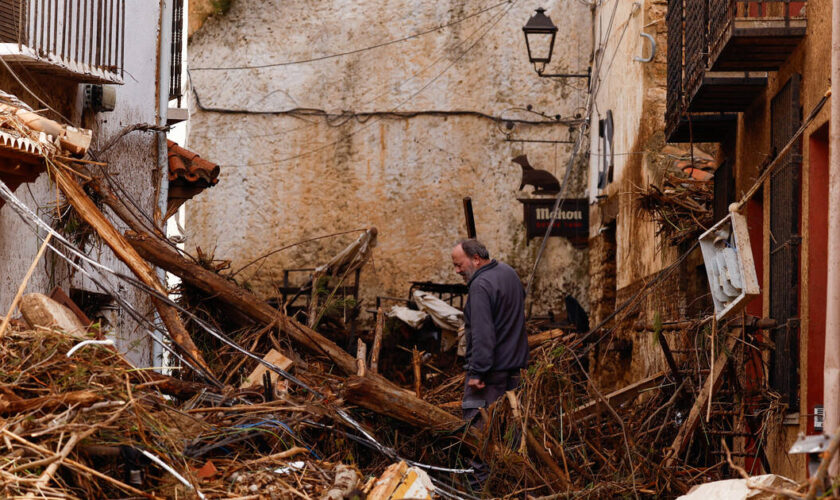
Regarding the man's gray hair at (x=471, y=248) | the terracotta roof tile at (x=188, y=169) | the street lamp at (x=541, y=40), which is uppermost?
the street lamp at (x=541, y=40)

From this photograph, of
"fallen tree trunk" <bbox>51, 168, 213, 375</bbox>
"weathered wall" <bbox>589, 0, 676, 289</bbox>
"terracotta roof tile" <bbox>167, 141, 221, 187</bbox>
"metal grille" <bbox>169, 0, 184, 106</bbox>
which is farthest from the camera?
"metal grille" <bbox>169, 0, 184, 106</bbox>

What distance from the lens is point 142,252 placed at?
384 inches

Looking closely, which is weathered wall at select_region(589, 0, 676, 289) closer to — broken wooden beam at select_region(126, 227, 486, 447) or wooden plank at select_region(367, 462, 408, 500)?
broken wooden beam at select_region(126, 227, 486, 447)

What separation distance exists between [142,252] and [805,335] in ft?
19.0

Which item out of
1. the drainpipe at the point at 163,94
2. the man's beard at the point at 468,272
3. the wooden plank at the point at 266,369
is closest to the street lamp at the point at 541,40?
the drainpipe at the point at 163,94

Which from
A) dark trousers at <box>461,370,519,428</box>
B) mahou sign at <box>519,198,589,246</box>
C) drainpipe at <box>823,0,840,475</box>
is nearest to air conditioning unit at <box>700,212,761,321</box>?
drainpipe at <box>823,0,840,475</box>

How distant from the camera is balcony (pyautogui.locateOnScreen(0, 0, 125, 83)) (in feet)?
27.0

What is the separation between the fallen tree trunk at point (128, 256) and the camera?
843cm

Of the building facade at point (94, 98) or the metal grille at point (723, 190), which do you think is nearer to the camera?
the building facade at point (94, 98)

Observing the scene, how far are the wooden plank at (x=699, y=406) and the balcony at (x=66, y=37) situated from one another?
5615 millimetres

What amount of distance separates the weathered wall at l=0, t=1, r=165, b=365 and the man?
9.05ft

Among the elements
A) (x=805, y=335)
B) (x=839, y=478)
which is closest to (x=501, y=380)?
(x=805, y=335)

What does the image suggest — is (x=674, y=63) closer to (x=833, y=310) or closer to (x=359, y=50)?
(x=833, y=310)

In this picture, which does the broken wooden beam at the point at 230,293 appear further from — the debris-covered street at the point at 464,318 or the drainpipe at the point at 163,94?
the drainpipe at the point at 163,94
